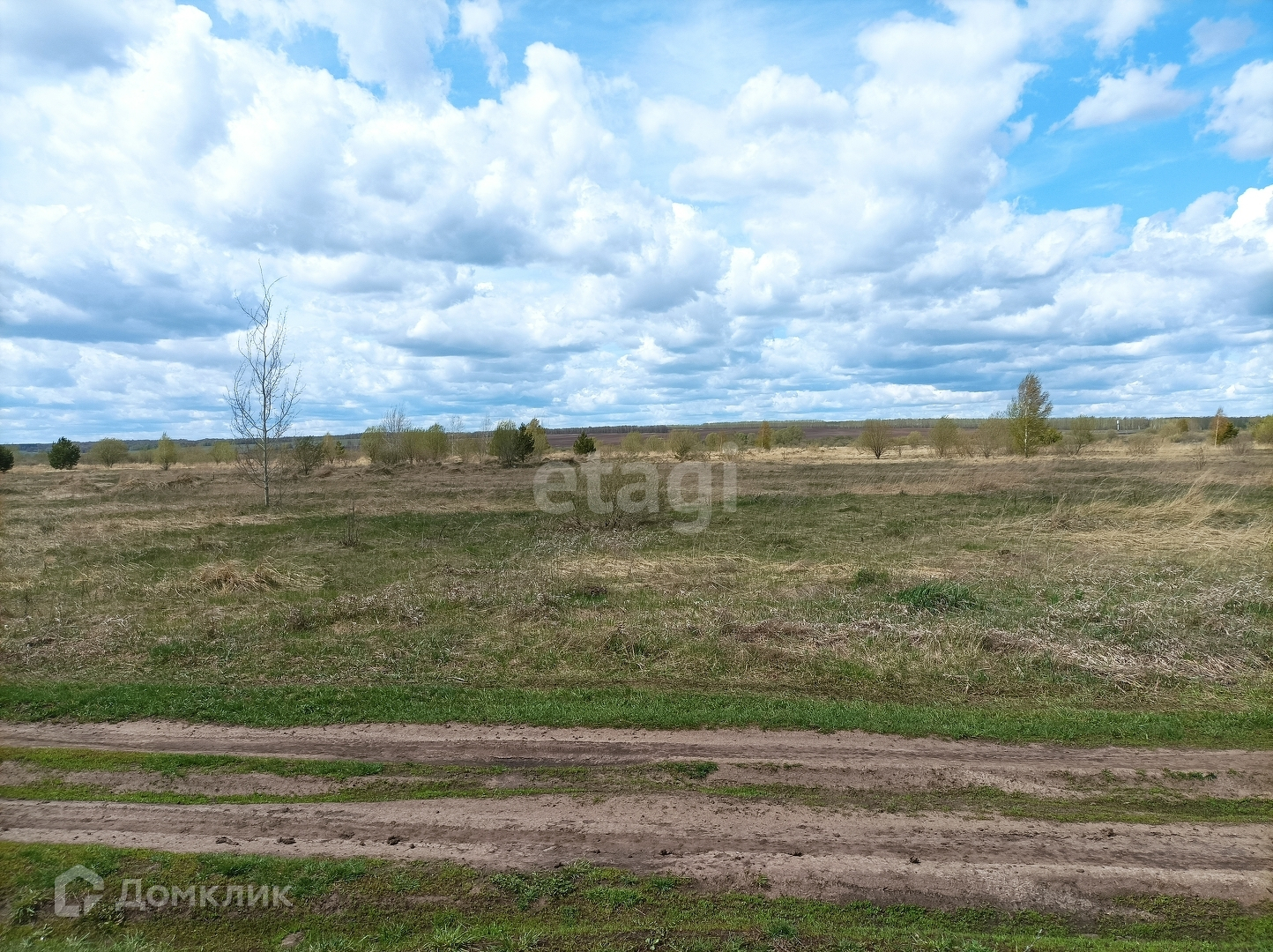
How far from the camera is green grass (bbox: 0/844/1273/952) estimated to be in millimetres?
3639

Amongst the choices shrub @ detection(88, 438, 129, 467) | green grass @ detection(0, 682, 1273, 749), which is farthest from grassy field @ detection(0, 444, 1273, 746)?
shrub @ detection(88, 438, 129, 467)

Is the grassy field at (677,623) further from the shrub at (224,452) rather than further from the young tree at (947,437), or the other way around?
the shrub at (224,452)

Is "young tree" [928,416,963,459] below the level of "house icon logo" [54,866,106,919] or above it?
above

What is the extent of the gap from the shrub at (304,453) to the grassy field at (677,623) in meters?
27.7

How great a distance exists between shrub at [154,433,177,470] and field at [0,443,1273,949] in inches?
2606

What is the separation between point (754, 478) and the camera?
42.4m

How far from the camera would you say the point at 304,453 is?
48.6 m

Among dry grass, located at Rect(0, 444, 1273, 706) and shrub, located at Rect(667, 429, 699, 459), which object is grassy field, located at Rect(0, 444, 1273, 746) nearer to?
dry grass, located at Rect(0, 444, 1273, 706)

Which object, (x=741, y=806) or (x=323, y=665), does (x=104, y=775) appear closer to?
(x=323, y=665)

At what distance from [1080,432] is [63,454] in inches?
3788

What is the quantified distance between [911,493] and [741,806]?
26.9 m

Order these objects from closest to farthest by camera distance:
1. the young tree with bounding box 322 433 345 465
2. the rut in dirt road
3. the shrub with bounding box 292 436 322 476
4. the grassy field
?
1. the rut in dirt road
2. the grassy field
3. the shrub with bounding box 292 436 322 476
4. the young tree with bounding box 322 433 345 465

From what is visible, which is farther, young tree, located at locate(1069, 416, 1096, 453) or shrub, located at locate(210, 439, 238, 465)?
shrub, located at locate(210, 439, 238, 465)

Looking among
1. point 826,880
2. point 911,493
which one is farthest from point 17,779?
point 911,493
